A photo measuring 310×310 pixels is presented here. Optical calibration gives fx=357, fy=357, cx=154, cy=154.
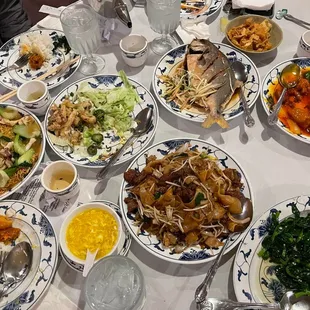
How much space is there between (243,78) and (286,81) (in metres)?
0.23

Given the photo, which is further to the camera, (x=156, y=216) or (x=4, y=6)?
(x=4, y=6)

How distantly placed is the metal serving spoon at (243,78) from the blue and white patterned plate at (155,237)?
0.30m

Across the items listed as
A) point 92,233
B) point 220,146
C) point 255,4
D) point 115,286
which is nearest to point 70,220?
point 92,233

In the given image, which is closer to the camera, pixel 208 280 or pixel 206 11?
pixel 208 280

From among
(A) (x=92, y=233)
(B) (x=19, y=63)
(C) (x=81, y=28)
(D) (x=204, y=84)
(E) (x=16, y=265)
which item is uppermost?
(C) (x=81, y=28)

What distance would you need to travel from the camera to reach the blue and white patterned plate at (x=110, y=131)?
182 centimetres

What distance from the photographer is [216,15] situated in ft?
8.15

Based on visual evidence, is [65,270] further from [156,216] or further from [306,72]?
[306,72]

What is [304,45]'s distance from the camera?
2.12 meters

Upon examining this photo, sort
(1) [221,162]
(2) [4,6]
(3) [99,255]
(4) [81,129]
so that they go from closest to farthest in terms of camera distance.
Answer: (3) [99,255]
(1) [221,162]
(4) [81,129]
(2) [4,6]

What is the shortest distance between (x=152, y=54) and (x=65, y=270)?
4.76ft

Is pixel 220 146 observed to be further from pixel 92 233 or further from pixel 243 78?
pixel 92 233

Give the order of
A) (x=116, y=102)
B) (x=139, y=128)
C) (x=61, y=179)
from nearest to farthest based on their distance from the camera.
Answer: (x=61, y=179) → (x=139, y=128) → (x=116, y=102)

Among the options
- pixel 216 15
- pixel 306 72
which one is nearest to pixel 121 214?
pixel 306 72
